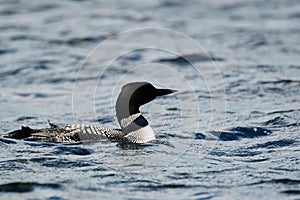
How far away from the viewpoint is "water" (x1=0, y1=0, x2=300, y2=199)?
25.9 feet

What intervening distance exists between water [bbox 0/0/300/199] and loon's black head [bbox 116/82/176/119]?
1.49ft

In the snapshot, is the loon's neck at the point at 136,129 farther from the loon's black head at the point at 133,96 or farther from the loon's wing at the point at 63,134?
the loon's wing at the point at 63,134

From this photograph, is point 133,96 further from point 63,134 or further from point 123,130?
point 63,134

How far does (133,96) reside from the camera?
29.7 feet

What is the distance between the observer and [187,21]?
17.9 m

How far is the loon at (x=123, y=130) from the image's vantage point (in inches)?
351

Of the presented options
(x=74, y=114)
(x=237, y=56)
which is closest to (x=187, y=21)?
(x=237, y=56)

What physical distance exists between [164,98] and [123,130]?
2988 mm

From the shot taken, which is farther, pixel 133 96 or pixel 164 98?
pixel 164 98

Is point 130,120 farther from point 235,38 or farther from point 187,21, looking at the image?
point 187,21

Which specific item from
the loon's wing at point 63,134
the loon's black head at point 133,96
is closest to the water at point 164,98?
the loon's wing at point 63,134

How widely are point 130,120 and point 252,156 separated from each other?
1487 mm

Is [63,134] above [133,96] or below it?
below

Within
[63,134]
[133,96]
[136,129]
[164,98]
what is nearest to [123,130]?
[136,129]
